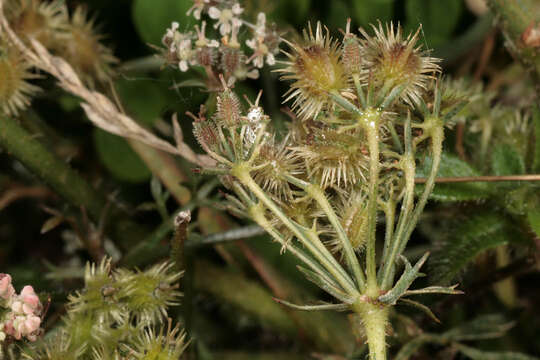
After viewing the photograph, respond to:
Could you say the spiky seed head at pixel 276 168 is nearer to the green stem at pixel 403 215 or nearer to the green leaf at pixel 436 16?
the green stem at pixel 403 215

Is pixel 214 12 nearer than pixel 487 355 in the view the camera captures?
Yes

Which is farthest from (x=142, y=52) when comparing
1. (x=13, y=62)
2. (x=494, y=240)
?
(x=494, y=240)

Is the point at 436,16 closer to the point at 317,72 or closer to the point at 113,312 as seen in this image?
the point at 317,72

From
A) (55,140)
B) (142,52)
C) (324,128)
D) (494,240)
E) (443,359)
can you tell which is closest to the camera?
(324,128)

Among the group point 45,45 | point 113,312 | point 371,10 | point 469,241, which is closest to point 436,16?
point 371,10

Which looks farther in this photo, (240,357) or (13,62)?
(240,357)

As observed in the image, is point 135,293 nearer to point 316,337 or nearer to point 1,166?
point 316,337
